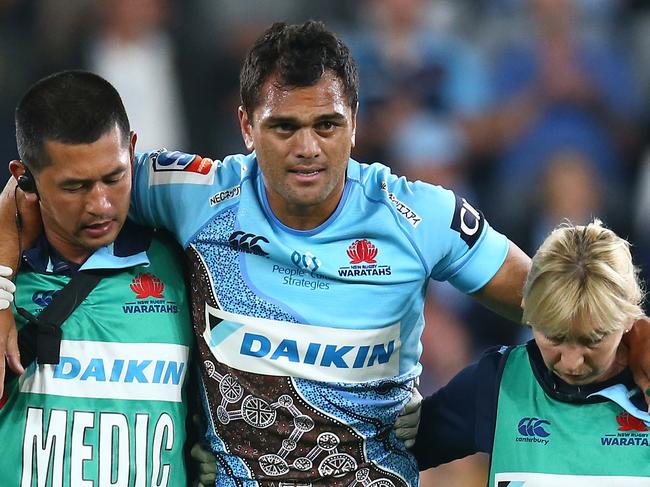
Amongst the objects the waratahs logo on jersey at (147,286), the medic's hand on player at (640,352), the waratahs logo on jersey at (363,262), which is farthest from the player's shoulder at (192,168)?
the medic's hand on player at (640,352)

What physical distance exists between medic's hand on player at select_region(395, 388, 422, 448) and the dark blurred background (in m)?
3.20

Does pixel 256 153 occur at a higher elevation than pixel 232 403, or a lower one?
higher

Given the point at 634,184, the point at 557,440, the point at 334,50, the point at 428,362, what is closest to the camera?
the point at 557,440

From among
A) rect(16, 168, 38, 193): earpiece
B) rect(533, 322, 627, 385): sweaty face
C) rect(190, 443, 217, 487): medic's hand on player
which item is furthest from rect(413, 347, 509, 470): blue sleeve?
rect(16, 168, 38, 193): earpiece

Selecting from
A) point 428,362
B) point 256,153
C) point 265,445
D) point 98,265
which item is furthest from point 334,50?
point 428,362

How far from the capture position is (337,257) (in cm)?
289

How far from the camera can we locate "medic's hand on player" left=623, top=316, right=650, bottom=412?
2641 mm

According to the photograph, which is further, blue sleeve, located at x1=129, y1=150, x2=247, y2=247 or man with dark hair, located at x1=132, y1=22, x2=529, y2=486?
blue sleeve, located at x1=129, y1=150, x2=247, y2=247

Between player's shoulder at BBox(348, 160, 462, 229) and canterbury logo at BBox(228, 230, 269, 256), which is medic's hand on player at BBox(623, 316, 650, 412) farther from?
canterbury logo at BBox(228, 230, 269, 256)

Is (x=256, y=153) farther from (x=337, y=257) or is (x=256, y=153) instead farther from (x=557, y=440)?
(x=557, y=440)

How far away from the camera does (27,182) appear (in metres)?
2.90

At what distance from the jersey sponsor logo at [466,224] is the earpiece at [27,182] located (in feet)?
3.43

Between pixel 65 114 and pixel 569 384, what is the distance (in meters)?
1.35

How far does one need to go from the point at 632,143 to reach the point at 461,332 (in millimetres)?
1458
